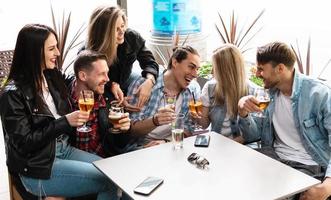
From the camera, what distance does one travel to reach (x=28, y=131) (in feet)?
6.61

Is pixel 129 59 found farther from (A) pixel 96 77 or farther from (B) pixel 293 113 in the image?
(B) pixel 293 113

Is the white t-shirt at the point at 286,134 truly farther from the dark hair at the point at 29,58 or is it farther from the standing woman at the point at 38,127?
the dark hair at the point at 29,58

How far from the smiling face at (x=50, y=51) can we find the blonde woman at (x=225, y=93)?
0.97m

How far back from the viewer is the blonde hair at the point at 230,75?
2.54 meters

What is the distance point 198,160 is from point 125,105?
912 mm

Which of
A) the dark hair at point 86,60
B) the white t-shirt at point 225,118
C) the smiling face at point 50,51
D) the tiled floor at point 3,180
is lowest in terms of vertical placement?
the tiled floor at point 3,180

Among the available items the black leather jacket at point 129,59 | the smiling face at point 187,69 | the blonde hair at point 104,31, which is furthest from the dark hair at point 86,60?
the smiling face at point 187,69

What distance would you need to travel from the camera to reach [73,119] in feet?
6.61

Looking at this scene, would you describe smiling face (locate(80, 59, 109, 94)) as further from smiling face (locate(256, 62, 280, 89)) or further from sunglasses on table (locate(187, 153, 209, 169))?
smiling face (locate(256, 62, 280, 89))

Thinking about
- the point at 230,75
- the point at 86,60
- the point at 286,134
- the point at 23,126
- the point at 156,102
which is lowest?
the point at 286,134

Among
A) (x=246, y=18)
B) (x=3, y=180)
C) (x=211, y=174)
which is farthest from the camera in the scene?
(x=246, y=18)

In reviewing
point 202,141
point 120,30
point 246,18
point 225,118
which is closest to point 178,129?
point 202,141

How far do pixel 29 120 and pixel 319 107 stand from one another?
5.36 feet

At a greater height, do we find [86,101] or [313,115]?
[86,101]
